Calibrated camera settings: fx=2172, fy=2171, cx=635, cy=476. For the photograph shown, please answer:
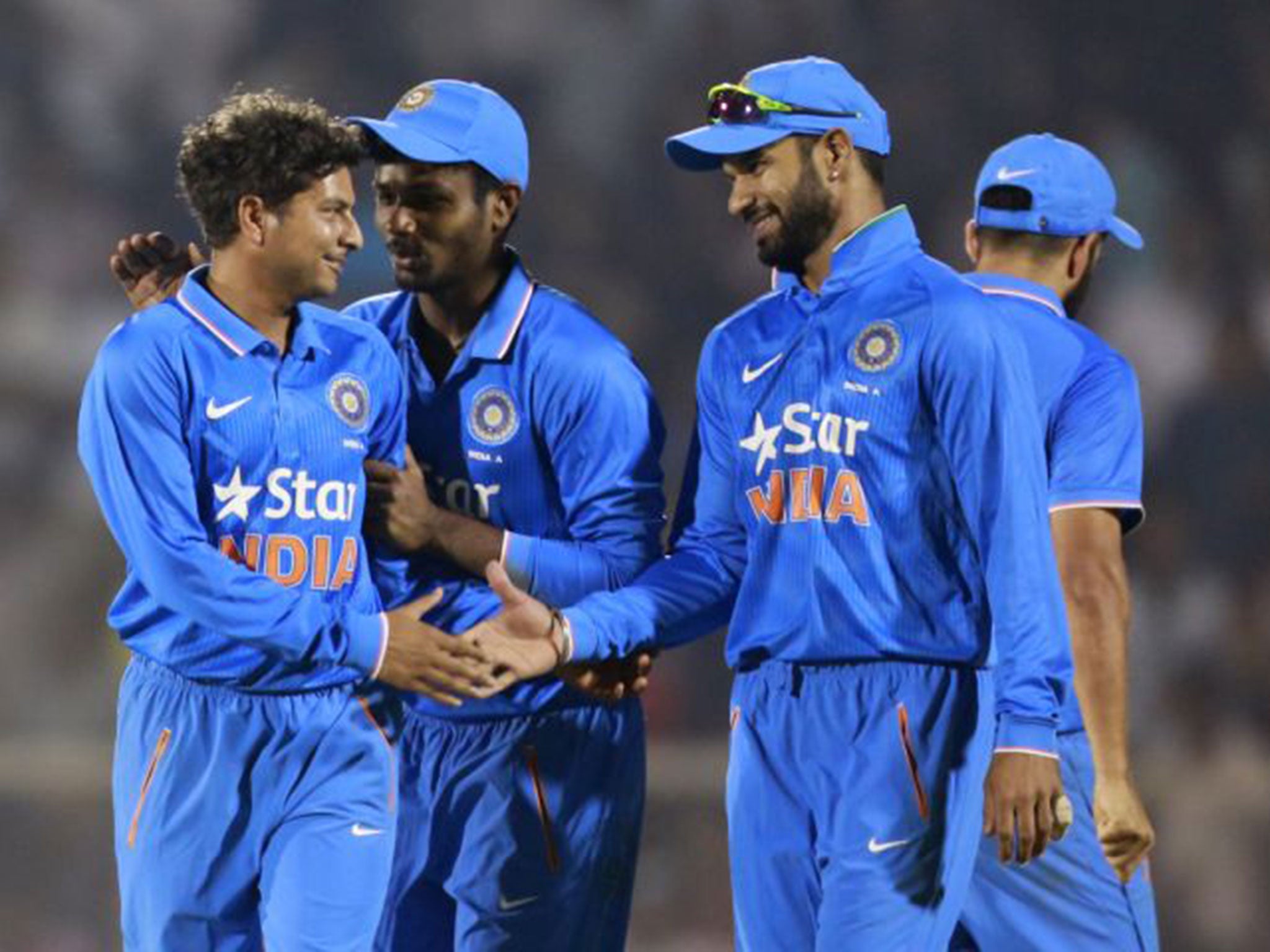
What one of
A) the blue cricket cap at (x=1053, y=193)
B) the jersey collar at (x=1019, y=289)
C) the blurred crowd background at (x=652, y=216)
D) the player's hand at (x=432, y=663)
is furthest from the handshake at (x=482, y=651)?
the blurred crowd background at (x=652, y=216)

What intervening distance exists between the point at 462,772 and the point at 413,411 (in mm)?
572

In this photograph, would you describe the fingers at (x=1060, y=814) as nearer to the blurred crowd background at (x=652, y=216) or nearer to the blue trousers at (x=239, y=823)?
the blue trousers at (x=239, y=823)

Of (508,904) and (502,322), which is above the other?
(502,322)

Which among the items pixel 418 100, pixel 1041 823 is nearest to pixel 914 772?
pixel 1041 823

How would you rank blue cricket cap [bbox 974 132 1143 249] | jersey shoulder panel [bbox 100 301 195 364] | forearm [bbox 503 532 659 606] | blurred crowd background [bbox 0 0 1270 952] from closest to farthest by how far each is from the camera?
jersey shoulder panel [bbox 100 301 195 364]
forearm [bbox 503 532 659 606]
blue cricket cap [bbox 974 132 1143 249]
blurred crowd background [bbox 0 0 1270 952]

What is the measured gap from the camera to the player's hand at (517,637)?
3.14 metres

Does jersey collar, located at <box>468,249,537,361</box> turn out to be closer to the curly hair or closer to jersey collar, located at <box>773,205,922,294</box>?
the curly hair

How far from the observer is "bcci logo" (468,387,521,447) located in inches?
133

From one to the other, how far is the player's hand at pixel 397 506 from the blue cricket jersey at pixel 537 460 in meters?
0.13

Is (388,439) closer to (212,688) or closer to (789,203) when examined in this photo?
(212,688)

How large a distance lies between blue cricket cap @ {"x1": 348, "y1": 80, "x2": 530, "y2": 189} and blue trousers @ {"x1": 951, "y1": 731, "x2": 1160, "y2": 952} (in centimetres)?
128

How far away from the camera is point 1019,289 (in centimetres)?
360

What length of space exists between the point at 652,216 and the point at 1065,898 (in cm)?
401

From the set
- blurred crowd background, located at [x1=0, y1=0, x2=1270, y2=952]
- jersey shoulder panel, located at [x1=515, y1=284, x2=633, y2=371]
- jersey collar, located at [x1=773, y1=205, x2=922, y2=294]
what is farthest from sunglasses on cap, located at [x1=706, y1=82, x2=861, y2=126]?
blurred crowd background, located at [x1=0, y1=0, x2=1270, y2=952]
